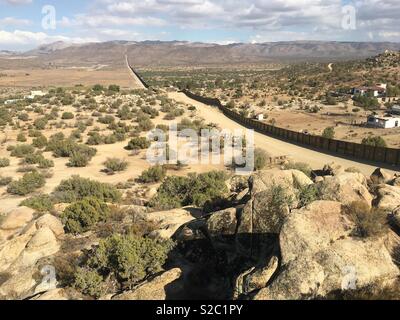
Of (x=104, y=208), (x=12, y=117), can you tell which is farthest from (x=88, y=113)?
(x=104, y=208)

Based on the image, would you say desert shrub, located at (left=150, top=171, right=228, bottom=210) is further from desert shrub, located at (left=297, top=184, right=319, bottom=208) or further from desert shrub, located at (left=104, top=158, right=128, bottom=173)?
desert shrub, located at (left=104, top=158, right=128, bottom=173)

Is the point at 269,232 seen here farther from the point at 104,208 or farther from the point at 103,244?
the point at 104,208

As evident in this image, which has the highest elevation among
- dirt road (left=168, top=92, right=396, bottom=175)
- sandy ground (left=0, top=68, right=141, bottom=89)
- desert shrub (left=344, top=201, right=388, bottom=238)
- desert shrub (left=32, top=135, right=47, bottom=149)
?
sandy ground (left=0, top=68, right=141, bottom=89)

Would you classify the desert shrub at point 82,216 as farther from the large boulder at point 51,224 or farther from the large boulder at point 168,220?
the large boulder at point 168,220

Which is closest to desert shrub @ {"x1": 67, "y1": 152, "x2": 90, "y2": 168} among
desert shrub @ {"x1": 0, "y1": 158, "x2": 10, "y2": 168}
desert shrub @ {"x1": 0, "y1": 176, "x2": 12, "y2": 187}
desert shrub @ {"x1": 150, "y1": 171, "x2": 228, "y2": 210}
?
desert shrub @ {"x1": 0, "y1": 158, "x2": 10, "y2": 168}

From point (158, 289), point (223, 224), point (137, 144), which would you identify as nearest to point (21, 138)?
point (137, 144)

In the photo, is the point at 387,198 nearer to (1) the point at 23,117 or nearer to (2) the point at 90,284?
(2) the point at 90,284
